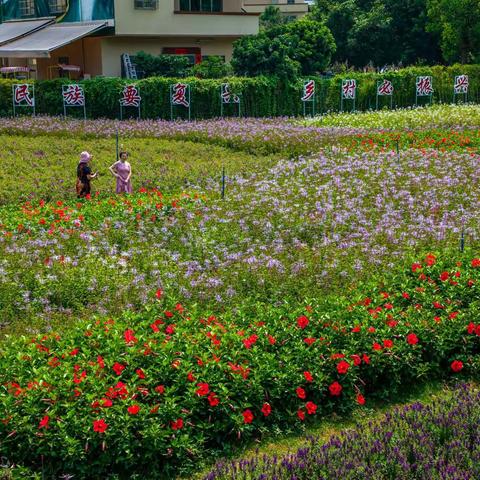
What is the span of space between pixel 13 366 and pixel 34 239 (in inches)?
180

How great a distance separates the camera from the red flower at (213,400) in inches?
214

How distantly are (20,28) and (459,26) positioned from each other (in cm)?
2055

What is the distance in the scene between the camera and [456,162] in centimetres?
1448

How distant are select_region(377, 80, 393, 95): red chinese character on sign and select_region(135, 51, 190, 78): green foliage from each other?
7433 mm

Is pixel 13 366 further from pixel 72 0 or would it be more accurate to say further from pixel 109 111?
pixel 72 0

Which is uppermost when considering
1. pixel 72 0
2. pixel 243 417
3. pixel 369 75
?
pixel 72 0

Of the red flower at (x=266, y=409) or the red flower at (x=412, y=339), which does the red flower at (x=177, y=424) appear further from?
the red flower at (x=412, y=339)

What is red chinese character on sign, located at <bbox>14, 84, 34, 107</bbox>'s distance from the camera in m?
23.5

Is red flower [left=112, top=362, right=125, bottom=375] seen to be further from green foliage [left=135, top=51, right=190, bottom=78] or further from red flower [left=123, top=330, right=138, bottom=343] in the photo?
green foliage [left=135, top=51, right=190, bottom=78]

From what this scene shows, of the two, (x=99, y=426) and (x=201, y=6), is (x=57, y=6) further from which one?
(x=99, y=426)

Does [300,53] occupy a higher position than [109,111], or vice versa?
[300,53]

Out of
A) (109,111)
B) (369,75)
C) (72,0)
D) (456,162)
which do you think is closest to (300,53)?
(369,75)

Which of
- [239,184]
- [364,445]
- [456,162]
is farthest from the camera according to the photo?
[456,162]

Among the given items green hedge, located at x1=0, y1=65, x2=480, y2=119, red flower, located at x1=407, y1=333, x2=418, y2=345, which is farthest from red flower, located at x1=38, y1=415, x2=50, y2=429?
green hedge, located at x1=0, y1=65, x2=480, y2=119
